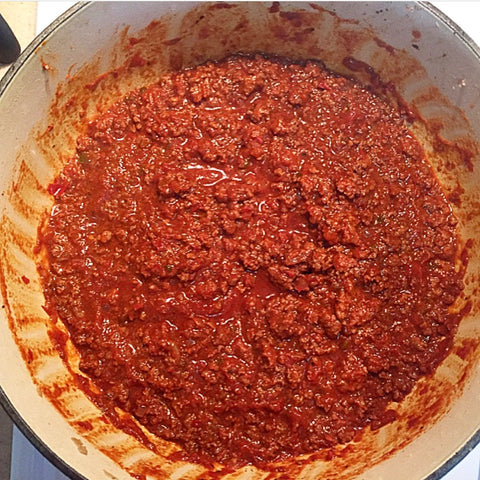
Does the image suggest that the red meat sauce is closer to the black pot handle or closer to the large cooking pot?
the large cooking pot

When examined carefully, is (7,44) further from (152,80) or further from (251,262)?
(251,262)

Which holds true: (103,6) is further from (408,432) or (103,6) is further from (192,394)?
(408,432)

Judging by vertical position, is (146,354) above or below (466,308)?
above

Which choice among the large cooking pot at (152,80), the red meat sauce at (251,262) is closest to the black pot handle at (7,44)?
the large cooking pot at (152,80)

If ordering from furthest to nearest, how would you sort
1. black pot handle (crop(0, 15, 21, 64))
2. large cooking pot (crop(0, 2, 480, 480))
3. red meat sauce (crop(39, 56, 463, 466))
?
1. red meat sauce (crop(39, 56, 463, 466))
2. black pot handle (crop(0, 15, 21, 64))
3. large cooking pot (crop(0, 2, 480, 480))

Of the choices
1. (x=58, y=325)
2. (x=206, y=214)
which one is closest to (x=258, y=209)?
(x=206, y=214)

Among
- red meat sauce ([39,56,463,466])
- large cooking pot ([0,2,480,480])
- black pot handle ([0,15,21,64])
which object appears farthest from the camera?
red meat sauce ([39,56,463,466])

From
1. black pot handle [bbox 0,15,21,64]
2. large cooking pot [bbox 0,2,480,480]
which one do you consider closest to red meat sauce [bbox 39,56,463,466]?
large cooking pot [bbox 0,2,480,480]
